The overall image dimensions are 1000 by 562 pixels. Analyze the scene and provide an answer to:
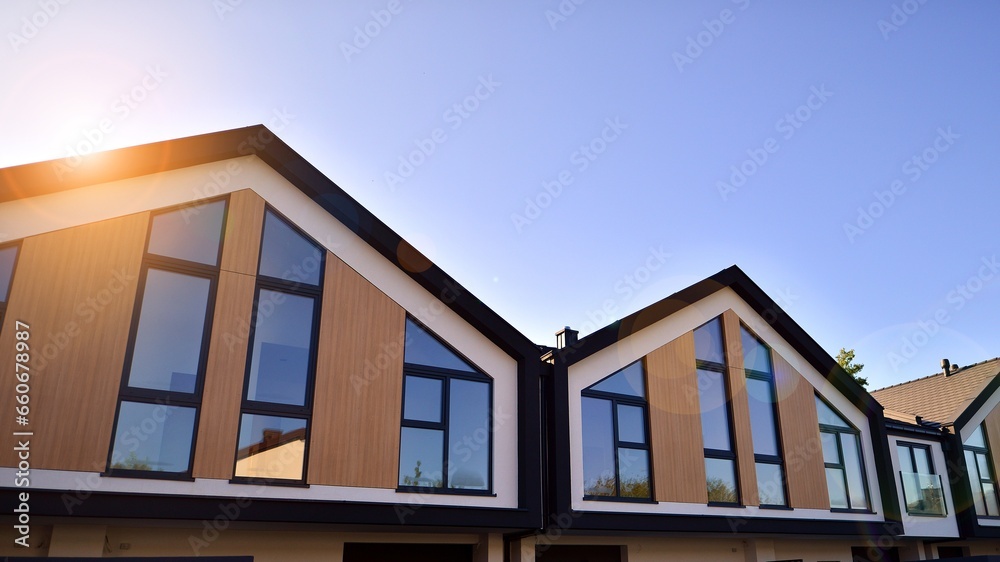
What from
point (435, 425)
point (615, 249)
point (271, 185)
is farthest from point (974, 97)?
point (271, 185)

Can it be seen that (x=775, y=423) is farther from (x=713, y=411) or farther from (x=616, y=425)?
(x=616, y=425)

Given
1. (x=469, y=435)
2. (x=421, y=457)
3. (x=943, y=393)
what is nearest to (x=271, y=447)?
(x=421, y=457)

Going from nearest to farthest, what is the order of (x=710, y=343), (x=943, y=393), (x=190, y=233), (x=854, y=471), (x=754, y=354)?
(x=190, y=233)
(x=710, y=343)
(x=754, y=354)
(x=854, y=471)
(x=943, y=393)

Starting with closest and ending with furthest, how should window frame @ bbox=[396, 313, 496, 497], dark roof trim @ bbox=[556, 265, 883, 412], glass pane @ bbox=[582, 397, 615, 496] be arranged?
window frame @ bbox=[396, 313, 496, 497]
glass pane @ bbox=[582, 397, 615, 496]
dark roof trim @ bbox=[556, 265, 883, 412]

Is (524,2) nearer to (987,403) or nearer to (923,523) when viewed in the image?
(923,523)

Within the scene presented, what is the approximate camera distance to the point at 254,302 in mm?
9562

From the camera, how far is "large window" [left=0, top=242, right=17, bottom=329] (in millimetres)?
8180

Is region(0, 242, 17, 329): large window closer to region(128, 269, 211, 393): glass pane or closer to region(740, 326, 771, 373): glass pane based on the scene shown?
region(128, 269, 211, 393): glass pane

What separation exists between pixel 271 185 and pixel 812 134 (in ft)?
28.7

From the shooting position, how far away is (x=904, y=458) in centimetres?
1563

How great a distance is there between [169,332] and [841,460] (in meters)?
12.4

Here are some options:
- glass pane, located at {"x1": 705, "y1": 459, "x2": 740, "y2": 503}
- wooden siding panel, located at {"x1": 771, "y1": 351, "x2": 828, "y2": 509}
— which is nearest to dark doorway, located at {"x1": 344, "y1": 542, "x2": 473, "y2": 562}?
glass pane, located at {"x1": 705, "y1": 459, "x2": 740, "y2": 503}

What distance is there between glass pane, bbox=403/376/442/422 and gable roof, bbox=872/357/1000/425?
41.3 ft

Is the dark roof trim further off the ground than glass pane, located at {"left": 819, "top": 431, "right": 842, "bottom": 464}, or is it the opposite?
the dark roof trim
